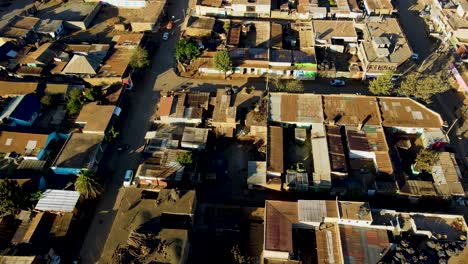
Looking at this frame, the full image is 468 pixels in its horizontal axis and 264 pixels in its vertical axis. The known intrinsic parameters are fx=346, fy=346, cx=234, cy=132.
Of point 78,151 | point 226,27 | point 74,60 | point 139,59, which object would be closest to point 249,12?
point 226,27

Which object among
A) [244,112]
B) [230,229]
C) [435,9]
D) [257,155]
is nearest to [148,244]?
[230,229]

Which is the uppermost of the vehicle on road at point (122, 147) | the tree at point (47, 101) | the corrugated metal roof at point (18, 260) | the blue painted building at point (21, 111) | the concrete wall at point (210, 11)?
the concrete wall at point (210, 11)

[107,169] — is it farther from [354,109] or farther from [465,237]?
[465,237]

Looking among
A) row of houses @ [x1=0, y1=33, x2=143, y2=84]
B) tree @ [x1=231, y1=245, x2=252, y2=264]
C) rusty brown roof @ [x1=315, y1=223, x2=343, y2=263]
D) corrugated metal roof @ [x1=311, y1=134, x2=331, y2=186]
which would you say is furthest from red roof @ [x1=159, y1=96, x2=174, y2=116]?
rusty brown roof @ [x1=315, y1=223, x2=343, y2=263]

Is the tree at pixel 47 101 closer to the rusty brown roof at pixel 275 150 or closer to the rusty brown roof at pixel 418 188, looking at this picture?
the rusty brown roof at pixel 275 150

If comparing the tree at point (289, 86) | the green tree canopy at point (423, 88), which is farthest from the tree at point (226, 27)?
the green tree canopy at point (423, 88)

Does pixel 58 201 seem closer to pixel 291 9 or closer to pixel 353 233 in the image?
pixel 353 233

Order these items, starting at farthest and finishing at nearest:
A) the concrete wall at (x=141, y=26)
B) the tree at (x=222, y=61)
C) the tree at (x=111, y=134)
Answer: the concrete wall at (x=141, y=26) → the tree at (x=222, y=61) → the tree at (x=111, y=134)
